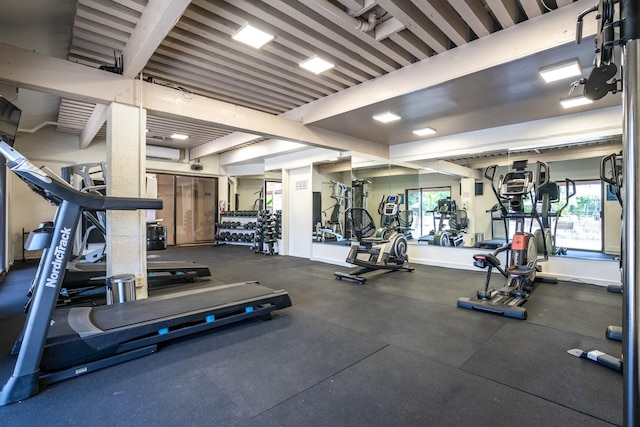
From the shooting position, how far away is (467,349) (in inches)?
103

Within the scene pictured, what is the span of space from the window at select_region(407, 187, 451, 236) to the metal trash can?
7.92 meters

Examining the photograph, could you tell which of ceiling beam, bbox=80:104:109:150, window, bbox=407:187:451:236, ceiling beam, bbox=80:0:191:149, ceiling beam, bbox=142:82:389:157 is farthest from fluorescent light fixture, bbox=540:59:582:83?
ceiling beam, bbox=80:104:109:150

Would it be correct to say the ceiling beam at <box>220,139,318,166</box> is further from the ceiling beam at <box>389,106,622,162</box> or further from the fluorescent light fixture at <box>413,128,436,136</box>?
the ceiling beam at <box>389,106,622,162</box>

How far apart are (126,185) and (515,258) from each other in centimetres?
529

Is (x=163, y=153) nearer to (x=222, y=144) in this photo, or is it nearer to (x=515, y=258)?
(x=222, y=144)

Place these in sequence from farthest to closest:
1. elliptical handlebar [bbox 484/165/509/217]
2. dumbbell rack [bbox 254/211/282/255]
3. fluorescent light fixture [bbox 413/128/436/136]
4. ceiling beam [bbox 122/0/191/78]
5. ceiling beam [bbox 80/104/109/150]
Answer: dumbbell rack [bbox 254/211/282/255]
fluorescent light fixture [bbox 413/128/436/136]
ceiling beam [bbox 80/104/109/150]
elliptical handlebar [bbox 484/165/509/217]
ceiling beam [bbox 122/0/191/78]

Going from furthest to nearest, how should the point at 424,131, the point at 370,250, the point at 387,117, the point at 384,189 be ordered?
the point at 384,189, the point at 424,131, the point at 370,250, the point at 387,117

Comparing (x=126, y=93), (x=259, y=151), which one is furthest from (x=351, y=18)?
(x=259, y=151)

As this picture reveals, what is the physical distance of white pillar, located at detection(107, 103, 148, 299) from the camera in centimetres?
346

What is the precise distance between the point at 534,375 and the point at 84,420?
10.0 ft

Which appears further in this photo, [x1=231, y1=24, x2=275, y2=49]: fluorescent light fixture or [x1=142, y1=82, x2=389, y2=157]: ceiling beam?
[x1=142, y1=82, x2=389, y2=157]: ceiling beam

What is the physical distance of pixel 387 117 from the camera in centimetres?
505

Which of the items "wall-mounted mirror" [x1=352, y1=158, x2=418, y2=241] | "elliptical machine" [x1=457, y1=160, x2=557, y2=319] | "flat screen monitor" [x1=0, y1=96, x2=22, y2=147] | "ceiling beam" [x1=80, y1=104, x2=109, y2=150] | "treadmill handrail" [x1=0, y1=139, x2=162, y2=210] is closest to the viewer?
"treadmill handrail" [x1=0, y1=139, x2=162, y2=210]

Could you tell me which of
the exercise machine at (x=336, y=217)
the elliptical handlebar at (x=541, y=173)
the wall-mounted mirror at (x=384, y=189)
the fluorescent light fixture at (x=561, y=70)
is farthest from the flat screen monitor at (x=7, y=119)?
the elliptical handlebar at (x=541, y=173)
